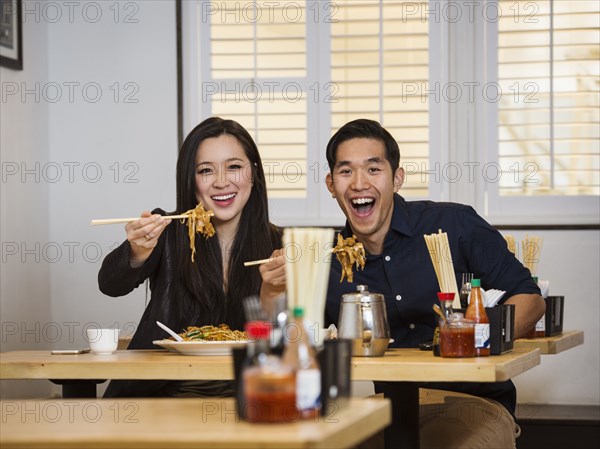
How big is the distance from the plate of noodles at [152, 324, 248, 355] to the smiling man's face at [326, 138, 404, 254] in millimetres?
617

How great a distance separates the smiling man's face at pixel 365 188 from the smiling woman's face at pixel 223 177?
0.30m

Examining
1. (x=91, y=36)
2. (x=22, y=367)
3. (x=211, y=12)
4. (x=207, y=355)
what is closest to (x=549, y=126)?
(x=211, y=12)

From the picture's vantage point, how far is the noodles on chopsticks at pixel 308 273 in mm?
1572

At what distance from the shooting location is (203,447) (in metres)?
1.35

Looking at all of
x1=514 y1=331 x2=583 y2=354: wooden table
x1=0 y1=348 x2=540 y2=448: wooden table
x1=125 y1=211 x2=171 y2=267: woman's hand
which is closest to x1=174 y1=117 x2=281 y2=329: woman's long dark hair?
x1=125 y1=211 x2=171 y2=267: woman's hand

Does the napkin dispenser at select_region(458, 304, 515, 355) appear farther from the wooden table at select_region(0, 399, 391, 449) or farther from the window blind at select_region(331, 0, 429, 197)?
the window blind at select_region(331, 0, 429, 197)

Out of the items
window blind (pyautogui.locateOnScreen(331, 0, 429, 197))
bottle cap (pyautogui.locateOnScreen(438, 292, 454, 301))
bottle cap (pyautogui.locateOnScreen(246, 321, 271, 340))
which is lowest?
bottle cap (pyautogui.locateOnScreen(438, 292, 454, 301))

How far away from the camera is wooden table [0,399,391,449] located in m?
1.34

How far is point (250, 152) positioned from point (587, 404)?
238 cm

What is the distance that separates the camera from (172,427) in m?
1.47

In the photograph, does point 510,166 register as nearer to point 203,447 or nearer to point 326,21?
point 326,21

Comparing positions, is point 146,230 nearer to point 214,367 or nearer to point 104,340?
point 104,340

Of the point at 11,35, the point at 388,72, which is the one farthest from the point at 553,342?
the point at 11,35

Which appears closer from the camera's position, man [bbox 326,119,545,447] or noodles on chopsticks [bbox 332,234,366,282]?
noodles on chopsticks [bbox 332,234,366,282]
